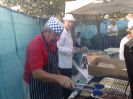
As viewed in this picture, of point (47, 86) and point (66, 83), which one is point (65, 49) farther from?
point (66, 83)

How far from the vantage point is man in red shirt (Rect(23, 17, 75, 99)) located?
3.09 m

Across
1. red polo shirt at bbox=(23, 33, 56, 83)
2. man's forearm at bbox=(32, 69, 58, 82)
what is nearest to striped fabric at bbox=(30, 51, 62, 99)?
red polo shirt at bbox=(23, 33, 56, 83)

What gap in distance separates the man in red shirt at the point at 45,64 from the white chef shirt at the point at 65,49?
6.53ft

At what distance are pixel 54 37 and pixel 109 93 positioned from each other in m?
0.98

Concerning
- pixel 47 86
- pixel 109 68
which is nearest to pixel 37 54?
pixel 47 86

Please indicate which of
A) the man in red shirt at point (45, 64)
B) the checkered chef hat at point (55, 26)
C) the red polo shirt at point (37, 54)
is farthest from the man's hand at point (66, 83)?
the checkered chef hat at point (55, 26)

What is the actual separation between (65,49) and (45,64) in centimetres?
233

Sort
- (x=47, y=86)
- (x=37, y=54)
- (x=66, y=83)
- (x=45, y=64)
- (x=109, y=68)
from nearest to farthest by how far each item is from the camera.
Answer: (x=66, y=83), (x=109, y=68), (x=37, y=54), (x=45, y=64), (x=47, y=86)

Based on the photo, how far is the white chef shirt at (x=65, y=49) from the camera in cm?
577

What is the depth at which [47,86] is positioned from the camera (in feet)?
12.0

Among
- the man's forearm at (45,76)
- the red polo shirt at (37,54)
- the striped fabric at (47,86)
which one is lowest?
the striped fabric at (47,86)

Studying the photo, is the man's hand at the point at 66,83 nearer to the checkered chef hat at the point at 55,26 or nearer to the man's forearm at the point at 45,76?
the man's forearm at the point at 45,76

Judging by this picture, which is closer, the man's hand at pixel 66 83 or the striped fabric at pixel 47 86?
the man's hand at pixel 66 83

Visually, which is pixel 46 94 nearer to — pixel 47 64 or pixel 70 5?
pixel 47 64
